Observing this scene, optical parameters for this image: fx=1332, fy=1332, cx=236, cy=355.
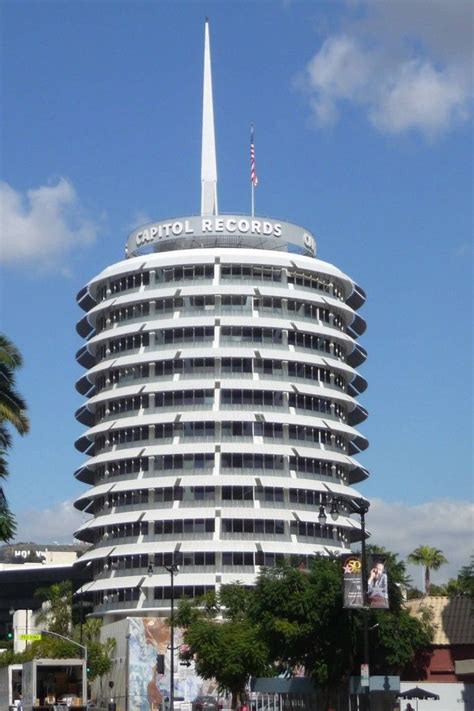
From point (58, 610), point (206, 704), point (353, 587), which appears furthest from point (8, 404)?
point (58, 610)

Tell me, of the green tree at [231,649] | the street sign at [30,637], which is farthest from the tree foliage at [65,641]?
the green tree at [231,649]

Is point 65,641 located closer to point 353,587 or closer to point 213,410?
point 213,410

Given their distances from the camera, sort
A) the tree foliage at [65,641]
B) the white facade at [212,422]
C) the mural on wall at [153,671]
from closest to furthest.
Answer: the mural on wall at [153,671]
the tree foliage at [65,641]
the white facade at [212,422]

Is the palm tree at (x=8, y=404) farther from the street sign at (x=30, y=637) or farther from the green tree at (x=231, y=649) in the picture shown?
the street sign at (x=30, y=637)

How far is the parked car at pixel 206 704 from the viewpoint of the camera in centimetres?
9784

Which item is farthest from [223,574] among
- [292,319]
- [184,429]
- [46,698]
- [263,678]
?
[46,698]

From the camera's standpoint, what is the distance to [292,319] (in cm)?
13125

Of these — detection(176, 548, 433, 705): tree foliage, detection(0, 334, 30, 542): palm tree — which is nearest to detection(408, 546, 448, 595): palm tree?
detection(176, 548, 433, 705): tree foliage

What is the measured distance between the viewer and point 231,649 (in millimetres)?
89312

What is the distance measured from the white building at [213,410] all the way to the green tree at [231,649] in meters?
21.3

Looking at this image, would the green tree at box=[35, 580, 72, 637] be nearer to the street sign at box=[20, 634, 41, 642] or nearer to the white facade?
the white facade

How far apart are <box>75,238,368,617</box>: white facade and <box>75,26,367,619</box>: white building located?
14 cm

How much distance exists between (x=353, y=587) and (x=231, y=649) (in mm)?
33142

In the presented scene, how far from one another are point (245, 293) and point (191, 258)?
21.2 feet
